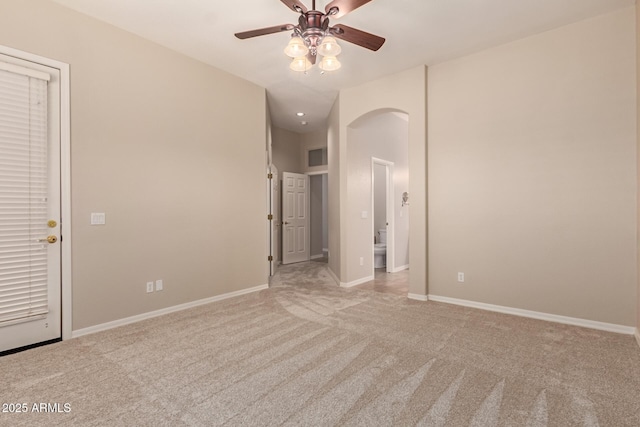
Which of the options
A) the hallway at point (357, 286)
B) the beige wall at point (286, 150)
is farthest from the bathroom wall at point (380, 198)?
the beige wall at point (286, 150)

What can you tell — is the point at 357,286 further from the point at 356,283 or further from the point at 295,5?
the point at 295,5

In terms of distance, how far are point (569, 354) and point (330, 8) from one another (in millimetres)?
3246

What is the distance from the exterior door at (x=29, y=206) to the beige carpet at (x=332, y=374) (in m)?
0.31

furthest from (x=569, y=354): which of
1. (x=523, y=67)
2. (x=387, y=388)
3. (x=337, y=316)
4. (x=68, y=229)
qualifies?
(x=68, y=229)

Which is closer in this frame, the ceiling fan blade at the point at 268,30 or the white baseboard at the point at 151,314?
the ceiling fan blade at the point at 268,30

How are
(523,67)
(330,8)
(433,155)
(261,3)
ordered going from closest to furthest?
(330,8)
(261,3)
(523,67)
(433,155)

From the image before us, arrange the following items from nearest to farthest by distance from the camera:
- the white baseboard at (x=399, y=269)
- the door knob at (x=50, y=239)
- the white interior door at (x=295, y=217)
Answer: the door knob at (x=50, y=239)
the white baseboard at (x=399, y=269)
the white interior door at (x=295, y=217)

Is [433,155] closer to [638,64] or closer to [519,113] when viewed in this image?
[519,113]

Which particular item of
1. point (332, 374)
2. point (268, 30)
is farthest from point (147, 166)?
point (332, 374)

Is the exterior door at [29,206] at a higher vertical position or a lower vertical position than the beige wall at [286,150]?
lower

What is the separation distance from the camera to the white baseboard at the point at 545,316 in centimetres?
300

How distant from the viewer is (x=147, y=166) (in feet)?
11.4

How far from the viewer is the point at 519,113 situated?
3.49 m

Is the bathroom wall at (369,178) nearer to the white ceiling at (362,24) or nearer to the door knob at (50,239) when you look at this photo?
the white ceiling at (362,24)
